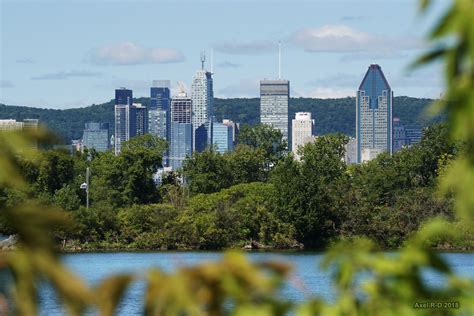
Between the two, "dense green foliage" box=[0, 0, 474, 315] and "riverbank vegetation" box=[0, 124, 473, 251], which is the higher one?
"dense green foliage" box=[0, 0, 474, 315]

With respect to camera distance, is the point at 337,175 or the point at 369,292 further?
the point at 337,175

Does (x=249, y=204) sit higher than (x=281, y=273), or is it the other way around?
(x=281, y=273)

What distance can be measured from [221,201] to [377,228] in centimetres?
798

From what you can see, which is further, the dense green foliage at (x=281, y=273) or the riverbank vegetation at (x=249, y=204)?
the riverbank vegetation at (x=249, y=204)

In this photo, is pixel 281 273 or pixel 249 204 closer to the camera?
pixel 281 273

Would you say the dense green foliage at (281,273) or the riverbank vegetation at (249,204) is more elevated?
the dense green foliage at (281,273)

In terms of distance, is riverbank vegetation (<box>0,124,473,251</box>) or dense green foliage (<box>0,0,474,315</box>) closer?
dense green foliage (<box>0,0,474,315</box>)

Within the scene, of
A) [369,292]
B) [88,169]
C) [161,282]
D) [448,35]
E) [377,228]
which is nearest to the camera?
[448,35]

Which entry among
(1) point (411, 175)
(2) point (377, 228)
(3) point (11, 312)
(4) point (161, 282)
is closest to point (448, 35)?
(4) point (161, 282)

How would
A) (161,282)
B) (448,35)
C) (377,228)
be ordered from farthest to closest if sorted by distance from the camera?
1. (377,228)
2. (161,282)
3. (448,35)

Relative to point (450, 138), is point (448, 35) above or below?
above

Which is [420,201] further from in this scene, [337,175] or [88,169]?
[88,169]

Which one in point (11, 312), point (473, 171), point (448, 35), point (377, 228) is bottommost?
point (377, 228)

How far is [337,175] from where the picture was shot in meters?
69.2
